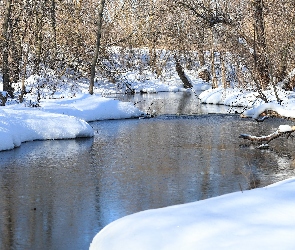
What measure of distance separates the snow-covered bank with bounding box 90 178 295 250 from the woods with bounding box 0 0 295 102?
448 inches

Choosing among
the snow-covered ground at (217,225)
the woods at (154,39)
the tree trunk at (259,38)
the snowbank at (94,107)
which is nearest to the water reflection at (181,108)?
the snowbank at (94,107)

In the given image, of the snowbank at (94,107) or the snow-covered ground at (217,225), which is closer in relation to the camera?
the snow-covered ground at (217,225)

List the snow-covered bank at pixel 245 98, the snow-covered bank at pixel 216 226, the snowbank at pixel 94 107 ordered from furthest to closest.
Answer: the snow-covered bank at pixel 245 98 < the snowbank at pixel 94 107 < the snow-covered bank at pixel 216 226

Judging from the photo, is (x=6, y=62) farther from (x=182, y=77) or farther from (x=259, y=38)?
(x=182, y=77)

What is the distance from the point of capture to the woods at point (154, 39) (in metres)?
22.5

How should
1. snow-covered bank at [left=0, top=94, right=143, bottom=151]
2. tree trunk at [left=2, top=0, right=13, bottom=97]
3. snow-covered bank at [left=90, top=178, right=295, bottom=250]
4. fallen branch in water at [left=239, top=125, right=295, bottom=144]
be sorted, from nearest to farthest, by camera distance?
snow-covered bank at [left=90, top=178, right=295, bottom=250]
fallen branch in water at [left=239, top=125, right=295, bottom=144]
snow-covered bank at [left=0, top=94, right=143, bottom=151]
tree trunk at [left=2, top=0, right=13, bottom=97]

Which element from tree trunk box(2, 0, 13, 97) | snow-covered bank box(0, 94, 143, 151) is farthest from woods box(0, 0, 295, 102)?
snow-covered bank box(0, 94, 143, 151)

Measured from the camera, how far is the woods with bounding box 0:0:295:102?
2248 centimetres

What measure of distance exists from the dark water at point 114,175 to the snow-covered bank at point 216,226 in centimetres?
99

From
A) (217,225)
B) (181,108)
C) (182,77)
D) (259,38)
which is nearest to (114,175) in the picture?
(217,225)

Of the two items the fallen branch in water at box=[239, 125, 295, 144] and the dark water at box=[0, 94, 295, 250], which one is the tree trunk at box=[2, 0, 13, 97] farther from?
the fallen branch in water at box=[239, 125, 295, 144]

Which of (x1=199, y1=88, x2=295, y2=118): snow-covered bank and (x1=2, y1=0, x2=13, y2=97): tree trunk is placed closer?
(x1=199, y1=88, x2=295, y2=118): snow-covered bank

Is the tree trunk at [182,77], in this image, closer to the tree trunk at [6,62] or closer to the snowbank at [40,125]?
the tree trunk at [6,62]

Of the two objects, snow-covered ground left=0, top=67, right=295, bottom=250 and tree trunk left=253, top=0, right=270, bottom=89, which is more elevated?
tree trunk left=253, top=0, right=270, bottom=89
